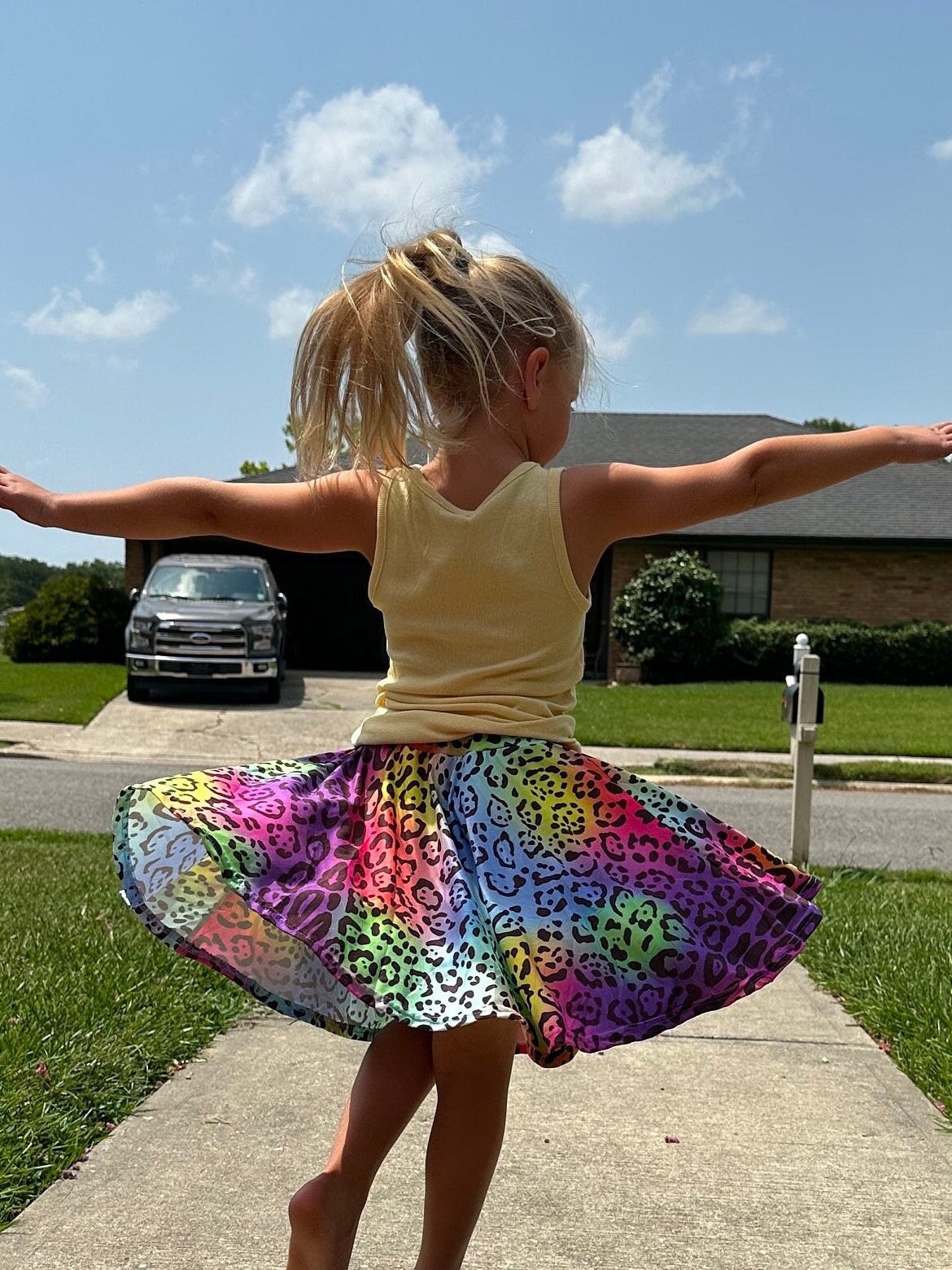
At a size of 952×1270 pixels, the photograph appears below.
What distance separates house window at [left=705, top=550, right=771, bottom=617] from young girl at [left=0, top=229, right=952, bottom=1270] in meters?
21.7

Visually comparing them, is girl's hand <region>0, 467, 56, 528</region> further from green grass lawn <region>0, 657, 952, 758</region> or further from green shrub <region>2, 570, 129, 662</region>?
green shrub <region>2, 570, 129, 662</region>

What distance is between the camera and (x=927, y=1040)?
387 cm

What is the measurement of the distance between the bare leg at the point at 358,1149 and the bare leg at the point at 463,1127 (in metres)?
0.08

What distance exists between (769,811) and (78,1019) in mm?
7357

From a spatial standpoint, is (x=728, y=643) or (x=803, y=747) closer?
(x=803, y=747)

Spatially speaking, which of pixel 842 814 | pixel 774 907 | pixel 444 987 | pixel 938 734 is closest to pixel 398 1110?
pixel 444 987

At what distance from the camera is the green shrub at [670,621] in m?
21.6

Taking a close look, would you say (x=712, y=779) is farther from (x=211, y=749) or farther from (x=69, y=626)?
(x=69, y=626)

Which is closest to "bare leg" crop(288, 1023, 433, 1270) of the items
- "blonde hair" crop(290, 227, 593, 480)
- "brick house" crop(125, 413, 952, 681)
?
"blonde hair" crop(290, 227, 593, 480)

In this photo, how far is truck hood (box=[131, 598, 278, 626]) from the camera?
53.7ft

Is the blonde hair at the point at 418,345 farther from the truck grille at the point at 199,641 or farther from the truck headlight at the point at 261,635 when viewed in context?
the truck headlight at the point at 261,635

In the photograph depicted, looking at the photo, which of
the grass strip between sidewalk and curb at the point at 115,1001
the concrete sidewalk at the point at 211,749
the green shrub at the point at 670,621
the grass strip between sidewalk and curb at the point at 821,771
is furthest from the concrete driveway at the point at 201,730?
the grass strip between sidewalk and curb at the point at 115,1001

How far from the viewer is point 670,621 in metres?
21.6

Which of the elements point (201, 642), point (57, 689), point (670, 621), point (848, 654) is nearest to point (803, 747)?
point (201, 642)
